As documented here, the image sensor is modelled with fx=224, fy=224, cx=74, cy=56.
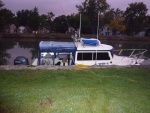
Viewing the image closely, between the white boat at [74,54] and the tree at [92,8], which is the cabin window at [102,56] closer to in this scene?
the white boat at [74,54]

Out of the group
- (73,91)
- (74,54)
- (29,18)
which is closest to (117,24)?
(29,18)

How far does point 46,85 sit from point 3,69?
98.9 inches

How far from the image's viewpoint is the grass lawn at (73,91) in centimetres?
566

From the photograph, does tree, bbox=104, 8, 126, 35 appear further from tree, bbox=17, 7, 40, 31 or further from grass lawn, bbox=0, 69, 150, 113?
grass lawn, bbox=0, 69, 150, 113

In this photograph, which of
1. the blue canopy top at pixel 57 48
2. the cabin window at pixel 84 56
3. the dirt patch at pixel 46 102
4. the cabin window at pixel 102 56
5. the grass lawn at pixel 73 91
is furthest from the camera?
the cabin window at pixel 102 56

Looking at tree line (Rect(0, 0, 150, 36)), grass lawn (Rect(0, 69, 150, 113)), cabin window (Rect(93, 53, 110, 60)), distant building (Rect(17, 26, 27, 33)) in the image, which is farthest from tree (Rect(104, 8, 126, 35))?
grass lawn (Rect(0, 69, 150, 113))

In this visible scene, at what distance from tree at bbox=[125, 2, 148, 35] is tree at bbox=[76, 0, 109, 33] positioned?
387 inches

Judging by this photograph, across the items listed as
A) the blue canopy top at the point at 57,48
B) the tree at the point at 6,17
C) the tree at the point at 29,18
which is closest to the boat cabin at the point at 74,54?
the blue canopy top at the point at 57,48

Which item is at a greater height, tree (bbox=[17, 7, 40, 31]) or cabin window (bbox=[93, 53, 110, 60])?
tree (bbox=[17, 7, 40, 31])

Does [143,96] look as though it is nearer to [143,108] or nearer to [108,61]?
[143,108]

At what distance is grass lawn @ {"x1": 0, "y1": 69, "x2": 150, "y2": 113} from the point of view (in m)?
5.66

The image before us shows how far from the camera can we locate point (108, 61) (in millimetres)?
11992

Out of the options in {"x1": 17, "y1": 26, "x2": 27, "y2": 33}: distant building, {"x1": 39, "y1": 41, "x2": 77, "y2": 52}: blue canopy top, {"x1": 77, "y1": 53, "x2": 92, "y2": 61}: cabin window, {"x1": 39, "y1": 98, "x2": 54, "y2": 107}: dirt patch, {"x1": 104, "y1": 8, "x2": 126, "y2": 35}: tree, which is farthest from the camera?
{"x1": 17, "y1": 26, "x2": 27, "y2": 33}: distant building

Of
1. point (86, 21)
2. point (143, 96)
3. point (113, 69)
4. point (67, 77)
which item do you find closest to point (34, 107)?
point (67, 77)
